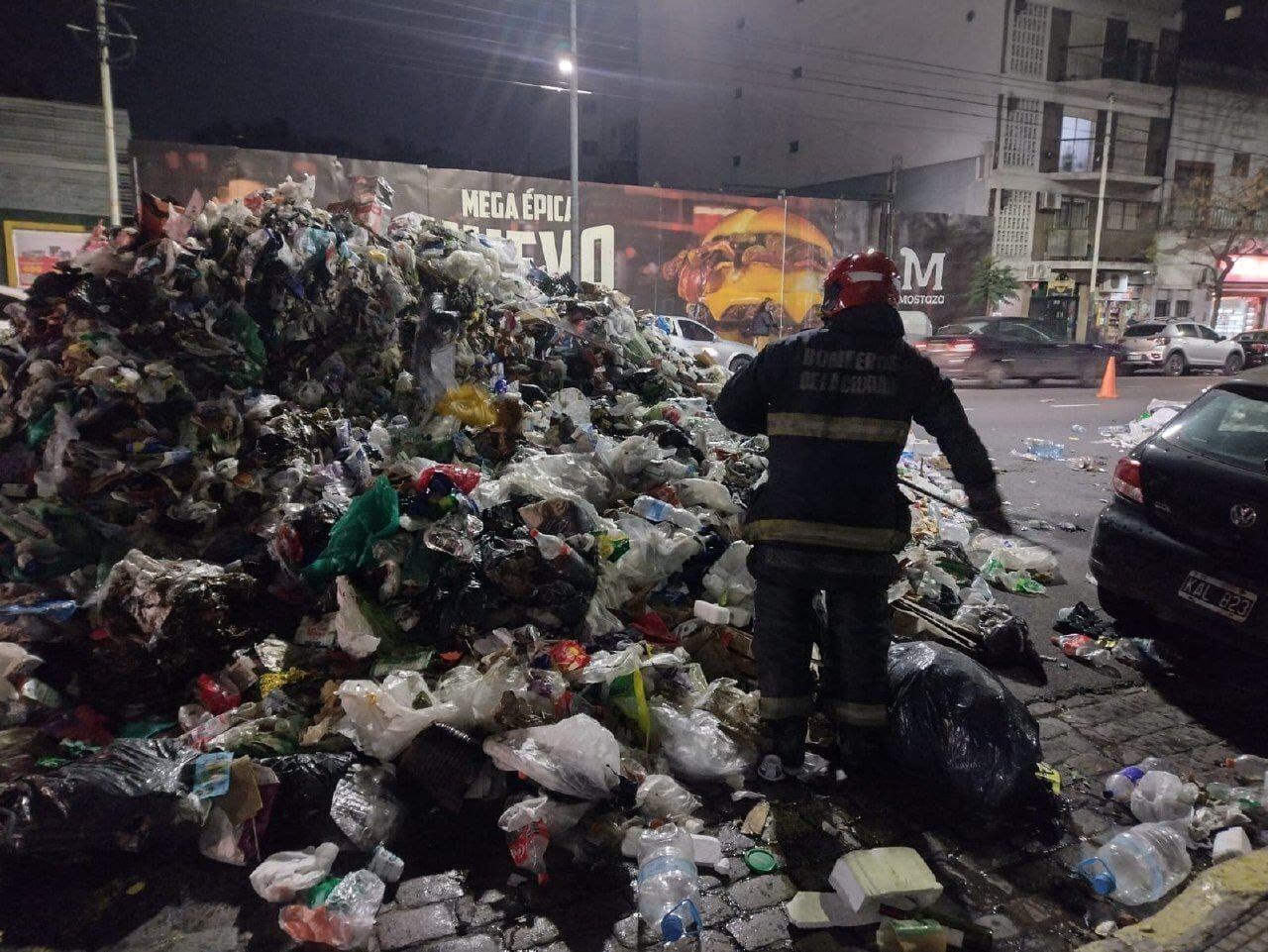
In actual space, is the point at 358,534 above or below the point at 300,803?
above

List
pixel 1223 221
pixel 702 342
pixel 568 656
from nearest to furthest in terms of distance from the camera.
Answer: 1. pixel 568 656
2. pixel 702 342
3. pixel 1223 221

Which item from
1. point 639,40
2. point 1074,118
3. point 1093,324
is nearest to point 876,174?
point 1074,118

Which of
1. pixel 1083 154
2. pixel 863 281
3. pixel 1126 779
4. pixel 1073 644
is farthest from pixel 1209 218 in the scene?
pixel 863 281

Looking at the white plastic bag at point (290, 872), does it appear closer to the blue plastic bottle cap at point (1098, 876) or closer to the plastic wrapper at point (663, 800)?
the plastic wrapper at point (663, 800)

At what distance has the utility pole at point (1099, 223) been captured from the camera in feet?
88.2

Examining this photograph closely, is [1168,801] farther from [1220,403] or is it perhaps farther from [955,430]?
Result: [1220,403]

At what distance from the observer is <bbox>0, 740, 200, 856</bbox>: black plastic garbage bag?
2268mm

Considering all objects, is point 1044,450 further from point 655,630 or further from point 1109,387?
point 655,630

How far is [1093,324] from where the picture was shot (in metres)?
29.4

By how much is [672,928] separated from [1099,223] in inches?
1216

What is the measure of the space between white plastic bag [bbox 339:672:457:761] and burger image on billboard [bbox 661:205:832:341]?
19197 mm

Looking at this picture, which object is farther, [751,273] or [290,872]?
[751,273]

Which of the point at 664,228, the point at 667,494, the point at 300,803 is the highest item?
the point at 664,228

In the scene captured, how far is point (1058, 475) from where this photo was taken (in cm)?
820
